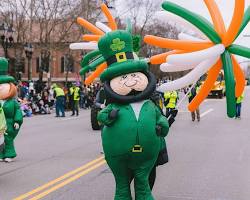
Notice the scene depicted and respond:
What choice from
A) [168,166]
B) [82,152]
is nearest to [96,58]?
[168,166]

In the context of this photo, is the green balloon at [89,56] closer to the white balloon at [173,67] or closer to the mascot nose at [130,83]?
the white balloon at [173,67]

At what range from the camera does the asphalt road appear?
23.6 ft

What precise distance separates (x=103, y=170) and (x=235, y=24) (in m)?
4.48

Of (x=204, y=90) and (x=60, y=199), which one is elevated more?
(x=204, y=90)

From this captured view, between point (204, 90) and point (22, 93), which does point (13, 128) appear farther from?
point (22, 93)

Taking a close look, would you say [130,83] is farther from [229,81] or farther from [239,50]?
[239,50]

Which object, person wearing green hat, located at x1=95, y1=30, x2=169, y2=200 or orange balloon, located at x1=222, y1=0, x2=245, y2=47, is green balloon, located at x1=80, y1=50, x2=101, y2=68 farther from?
orange balloon, located at x1=222, y1=0, x2=245, y2=47

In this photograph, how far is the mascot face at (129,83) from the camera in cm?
558

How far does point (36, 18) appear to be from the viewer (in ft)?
131

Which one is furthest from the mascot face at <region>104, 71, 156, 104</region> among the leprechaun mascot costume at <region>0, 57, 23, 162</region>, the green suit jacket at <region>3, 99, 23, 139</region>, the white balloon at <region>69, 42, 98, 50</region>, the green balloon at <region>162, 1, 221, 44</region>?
the green suit jacket at <region>3, 99, 23, 139</region>

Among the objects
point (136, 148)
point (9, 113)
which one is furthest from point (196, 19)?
point (9, 113)

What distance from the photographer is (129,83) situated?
5566 mm

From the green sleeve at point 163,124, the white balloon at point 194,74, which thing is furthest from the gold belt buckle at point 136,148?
the white balloon at point 194,74

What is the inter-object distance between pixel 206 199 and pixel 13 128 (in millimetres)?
4518
